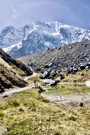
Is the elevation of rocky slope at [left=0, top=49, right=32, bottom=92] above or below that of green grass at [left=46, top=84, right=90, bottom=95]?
above

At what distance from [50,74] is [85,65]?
35.4 metres

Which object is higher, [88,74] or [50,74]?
[50,74]

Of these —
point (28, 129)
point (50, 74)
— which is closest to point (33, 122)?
point (28, 129)

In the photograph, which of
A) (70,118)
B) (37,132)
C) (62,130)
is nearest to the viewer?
(37,132)

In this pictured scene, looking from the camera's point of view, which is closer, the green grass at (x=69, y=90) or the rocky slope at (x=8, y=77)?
the rocky slope at (x=8, y=77)

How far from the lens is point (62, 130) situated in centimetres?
1354

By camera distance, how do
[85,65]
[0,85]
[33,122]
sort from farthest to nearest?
1. [85,65]
2. [0,85]
3. [33,122]

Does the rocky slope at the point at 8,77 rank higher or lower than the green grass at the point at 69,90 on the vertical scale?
higher

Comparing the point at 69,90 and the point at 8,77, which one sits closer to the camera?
the point at 8,77

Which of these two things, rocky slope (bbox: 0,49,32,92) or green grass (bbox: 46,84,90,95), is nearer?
rocky slope (bbox: 0,49,32,92)

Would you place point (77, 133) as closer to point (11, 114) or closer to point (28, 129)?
point (28, 129)

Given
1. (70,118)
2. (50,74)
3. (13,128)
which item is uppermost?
(50,74)

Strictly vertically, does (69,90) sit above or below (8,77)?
below

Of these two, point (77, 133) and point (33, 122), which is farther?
point (33, 122)
